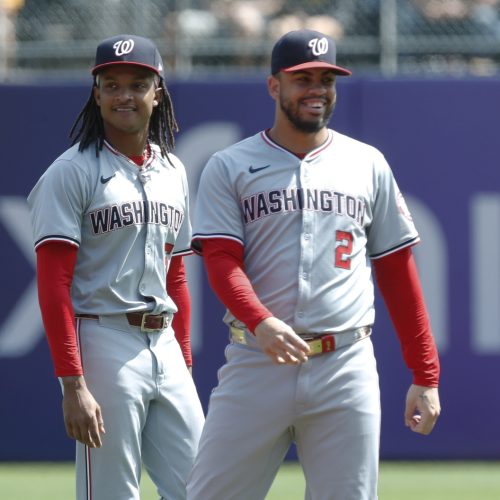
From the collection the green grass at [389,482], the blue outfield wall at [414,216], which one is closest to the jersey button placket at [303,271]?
the green grass at [389,482]

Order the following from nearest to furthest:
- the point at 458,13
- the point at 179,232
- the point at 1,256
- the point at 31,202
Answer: the point at 31,202, the point at 179,232, the point at 1,256, the point at 458,13

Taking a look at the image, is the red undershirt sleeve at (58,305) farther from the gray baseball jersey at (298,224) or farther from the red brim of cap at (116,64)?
the red brim of cap at (116,64)

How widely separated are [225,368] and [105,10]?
505 cm

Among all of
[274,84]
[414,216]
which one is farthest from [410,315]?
[414,216]

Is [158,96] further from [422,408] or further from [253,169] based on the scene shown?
[422,408]

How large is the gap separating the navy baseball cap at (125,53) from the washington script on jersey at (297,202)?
692 millimetres

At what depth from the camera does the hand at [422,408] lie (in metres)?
4.07

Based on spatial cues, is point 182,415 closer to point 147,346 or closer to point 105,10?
point 147,346

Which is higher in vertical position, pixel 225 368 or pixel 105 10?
pixel 105 10

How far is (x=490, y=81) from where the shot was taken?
26.3 feet

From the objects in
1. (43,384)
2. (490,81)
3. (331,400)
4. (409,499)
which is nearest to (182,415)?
(331,400)

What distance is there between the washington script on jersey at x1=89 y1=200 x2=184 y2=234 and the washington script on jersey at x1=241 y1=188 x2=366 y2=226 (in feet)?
1.47

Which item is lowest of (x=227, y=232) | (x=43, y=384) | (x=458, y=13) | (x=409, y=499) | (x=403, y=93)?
(x=409, y=499)

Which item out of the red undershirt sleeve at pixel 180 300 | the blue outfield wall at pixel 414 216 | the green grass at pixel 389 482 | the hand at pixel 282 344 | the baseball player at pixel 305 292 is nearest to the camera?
the hand at pixel 282 344
